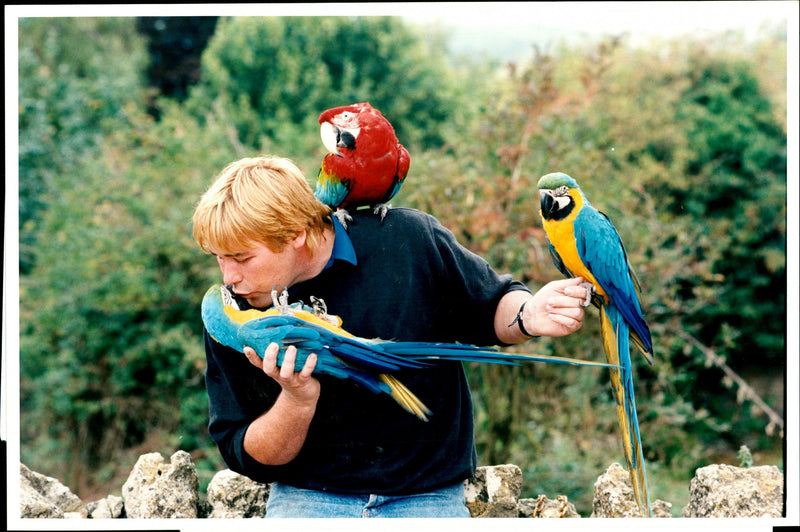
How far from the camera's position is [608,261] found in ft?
4.90

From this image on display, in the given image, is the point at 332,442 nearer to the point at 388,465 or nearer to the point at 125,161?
the point at 388,465

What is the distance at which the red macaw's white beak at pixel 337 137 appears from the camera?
5.64ft

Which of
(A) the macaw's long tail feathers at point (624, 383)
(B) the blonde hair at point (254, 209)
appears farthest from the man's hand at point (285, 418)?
(A) the macaw's long tail feathers at point (624, 383)

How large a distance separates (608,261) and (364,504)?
737 mm

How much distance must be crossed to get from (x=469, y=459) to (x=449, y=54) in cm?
417

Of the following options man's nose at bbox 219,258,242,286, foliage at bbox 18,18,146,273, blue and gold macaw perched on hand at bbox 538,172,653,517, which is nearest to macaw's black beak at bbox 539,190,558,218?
blue and gold macaw perched on hand at bbox 538,172,653,517

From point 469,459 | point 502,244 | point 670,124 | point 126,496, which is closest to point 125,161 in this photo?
point 502,244

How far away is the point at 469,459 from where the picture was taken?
5.33 ft

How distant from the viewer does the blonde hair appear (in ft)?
4.65

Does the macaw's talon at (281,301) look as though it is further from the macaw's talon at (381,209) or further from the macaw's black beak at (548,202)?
the macaw's black beak at (548,202)

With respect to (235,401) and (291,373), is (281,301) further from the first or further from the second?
(235,401)

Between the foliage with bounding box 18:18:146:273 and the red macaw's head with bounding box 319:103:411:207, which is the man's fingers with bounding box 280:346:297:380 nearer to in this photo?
the red macaw's head with bounding box 319:103:411:207

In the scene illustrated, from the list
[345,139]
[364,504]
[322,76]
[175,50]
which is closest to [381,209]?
[345,139]

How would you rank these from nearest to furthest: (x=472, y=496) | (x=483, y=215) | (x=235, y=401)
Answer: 1. (x=235, y=401)
2. (x=472, y=496)
3. (x=483, y=215)
